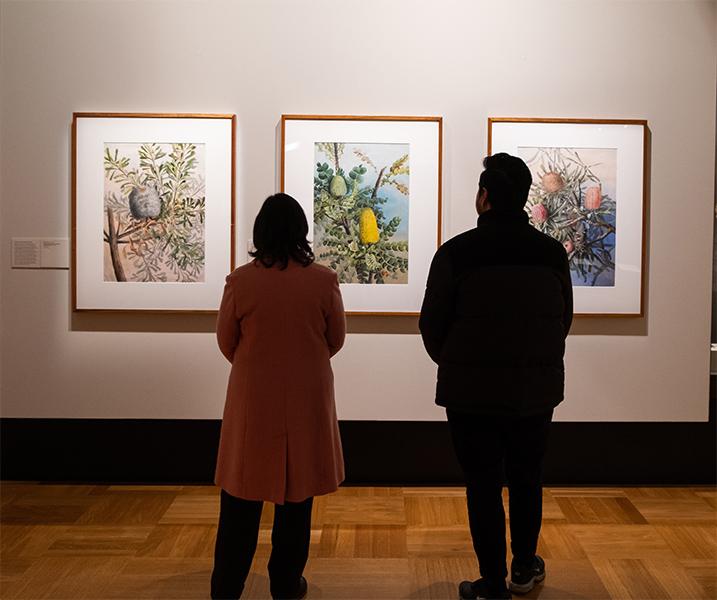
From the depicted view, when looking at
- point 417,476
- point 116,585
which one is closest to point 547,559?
point 417,476

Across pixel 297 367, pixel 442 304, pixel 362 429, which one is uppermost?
pixel 442 304

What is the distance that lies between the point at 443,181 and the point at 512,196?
1.59m

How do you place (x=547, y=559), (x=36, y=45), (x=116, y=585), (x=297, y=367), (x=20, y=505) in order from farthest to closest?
(x=36, y=45)
(x=20, y=505)
(x=547, y=559)
(x=116, y=585)
(x=297, y=367)

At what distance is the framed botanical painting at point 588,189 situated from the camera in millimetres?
4270

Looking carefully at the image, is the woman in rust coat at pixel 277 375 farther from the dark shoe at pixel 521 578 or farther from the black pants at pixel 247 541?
the dark shoe at pixel 521 578

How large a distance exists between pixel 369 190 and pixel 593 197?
124 centimetres

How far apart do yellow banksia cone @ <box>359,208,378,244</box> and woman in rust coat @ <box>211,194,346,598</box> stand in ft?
5.11

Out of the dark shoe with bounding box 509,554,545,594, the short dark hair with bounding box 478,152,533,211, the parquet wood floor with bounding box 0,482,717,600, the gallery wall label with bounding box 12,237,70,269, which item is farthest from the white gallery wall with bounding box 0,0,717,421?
the short dark hair with bounding box 478,152,533,211

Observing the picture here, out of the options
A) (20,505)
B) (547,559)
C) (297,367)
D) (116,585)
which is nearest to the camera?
(297,367)

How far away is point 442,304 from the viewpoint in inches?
107

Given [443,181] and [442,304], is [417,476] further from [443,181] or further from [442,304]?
[442,304]

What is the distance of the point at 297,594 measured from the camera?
2922 mm

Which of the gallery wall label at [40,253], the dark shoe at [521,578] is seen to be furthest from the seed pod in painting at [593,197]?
the gallery wall label at [40,253]

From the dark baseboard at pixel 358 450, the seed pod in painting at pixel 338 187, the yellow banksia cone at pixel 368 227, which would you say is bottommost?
the dark baseboard at pixel 358 450
